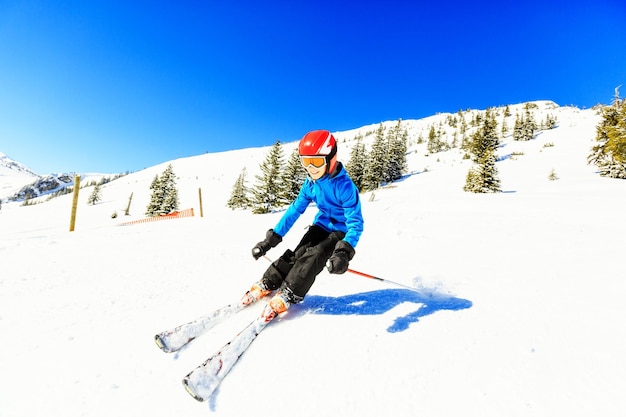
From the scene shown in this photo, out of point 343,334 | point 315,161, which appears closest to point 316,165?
point 315,161

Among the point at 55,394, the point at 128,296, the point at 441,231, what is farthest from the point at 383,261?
the point at 55,394

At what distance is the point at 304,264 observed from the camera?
2949 millimetres

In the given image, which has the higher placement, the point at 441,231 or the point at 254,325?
the point at 441,231

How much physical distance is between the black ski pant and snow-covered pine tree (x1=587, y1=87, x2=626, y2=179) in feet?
87.7

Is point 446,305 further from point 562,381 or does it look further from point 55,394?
point 55,394

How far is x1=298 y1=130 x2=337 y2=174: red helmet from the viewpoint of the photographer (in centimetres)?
332

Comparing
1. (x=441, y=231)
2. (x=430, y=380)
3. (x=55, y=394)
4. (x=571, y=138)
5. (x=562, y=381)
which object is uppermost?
(x=571, y=138)

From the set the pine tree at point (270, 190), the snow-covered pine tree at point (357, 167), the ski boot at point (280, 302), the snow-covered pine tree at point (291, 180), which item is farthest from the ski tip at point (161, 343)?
the snow-covered pine tree at point (357, 167)

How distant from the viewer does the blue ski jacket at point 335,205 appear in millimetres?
3215

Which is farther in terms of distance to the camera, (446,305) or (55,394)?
(446,305)

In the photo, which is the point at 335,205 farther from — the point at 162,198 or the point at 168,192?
the point at 162,198

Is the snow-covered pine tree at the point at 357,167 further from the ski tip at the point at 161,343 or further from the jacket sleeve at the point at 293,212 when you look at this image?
the ski tip at the point at 161,343

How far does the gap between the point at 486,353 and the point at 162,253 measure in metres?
5.11

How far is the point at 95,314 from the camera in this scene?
2861mm
